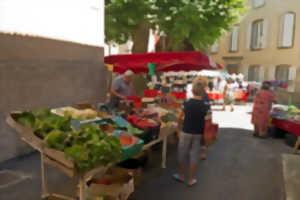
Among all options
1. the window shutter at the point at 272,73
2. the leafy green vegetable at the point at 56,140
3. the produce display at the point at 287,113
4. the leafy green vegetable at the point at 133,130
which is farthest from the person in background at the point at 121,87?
the window shutter at the point at 272,73

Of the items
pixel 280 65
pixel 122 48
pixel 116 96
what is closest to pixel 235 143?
pixel 116 96

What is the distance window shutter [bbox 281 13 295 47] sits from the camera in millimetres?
17695

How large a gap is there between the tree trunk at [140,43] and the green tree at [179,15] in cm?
40

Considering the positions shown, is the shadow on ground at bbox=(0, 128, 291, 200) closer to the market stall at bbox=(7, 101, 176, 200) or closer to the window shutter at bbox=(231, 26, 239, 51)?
the market stall at bbox=(7, 101, 176, 200)

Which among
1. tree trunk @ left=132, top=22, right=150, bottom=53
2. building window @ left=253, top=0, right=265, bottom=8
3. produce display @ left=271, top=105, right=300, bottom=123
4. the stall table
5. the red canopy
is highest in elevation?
building window @ left=253, top=0, right=265, bottom=8

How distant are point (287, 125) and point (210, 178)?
355cm

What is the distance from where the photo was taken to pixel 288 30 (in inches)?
706

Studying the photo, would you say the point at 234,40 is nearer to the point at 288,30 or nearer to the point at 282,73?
the point at 288,30

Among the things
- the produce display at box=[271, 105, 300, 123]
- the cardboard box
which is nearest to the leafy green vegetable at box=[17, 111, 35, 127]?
the cardboard box

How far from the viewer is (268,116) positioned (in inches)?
284

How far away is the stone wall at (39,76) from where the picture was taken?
496 centimetres

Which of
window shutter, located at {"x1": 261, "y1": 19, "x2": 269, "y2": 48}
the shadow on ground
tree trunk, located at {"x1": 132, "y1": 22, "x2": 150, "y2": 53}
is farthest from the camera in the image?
window shutter, located at {"x1": 261, "y1": 19, "x2": 269, "y2": 48}

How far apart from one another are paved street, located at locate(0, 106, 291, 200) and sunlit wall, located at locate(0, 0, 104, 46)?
9.45ft

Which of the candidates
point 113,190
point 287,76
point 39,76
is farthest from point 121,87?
point 287,76
